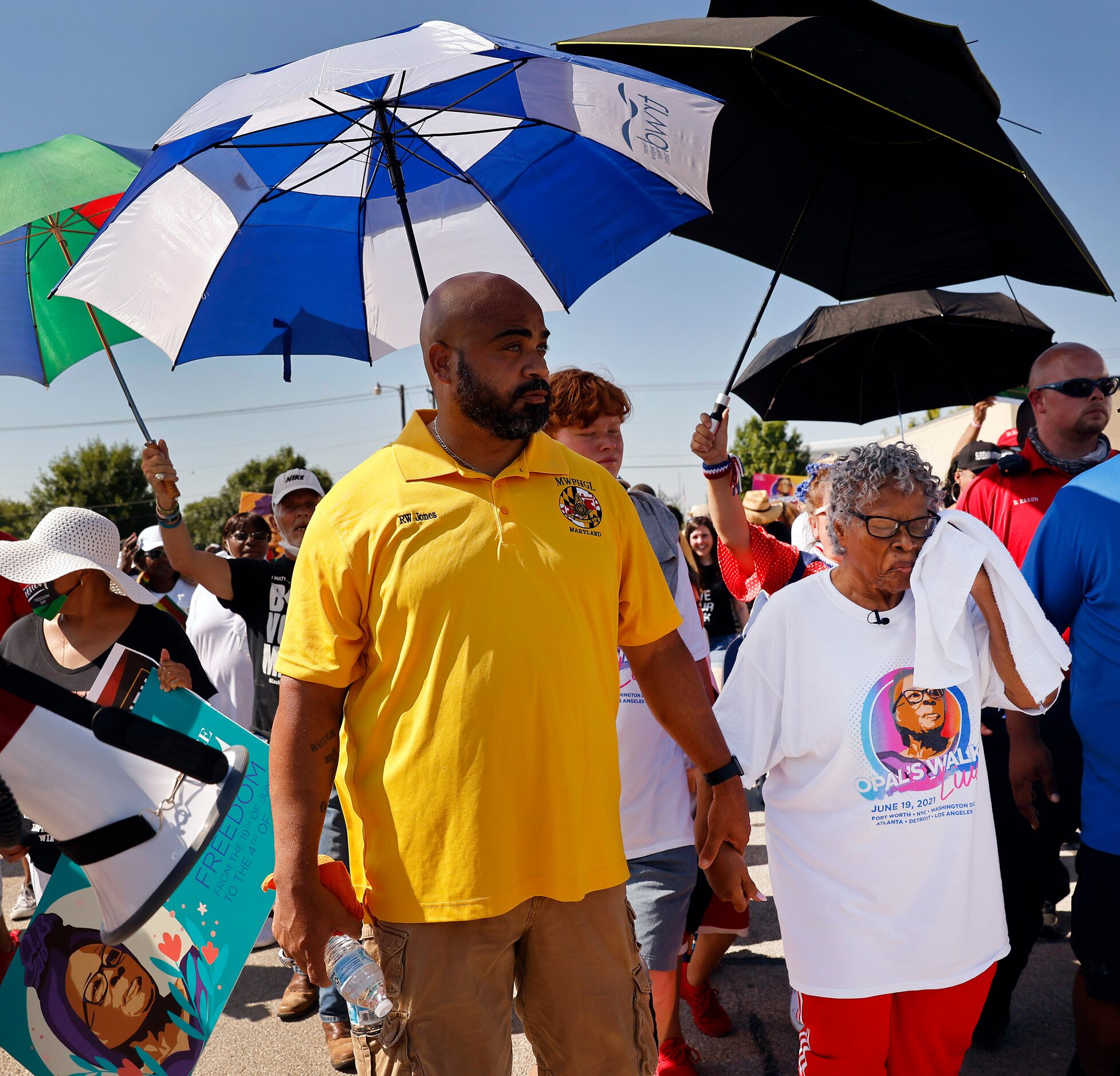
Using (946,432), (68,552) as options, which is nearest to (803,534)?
(68,552)

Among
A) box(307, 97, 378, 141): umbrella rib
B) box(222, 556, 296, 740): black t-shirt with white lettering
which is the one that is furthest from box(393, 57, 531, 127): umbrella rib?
box(222, 556, 296, 740): black t-shirt with white lettering

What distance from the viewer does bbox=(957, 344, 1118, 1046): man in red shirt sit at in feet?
11.1

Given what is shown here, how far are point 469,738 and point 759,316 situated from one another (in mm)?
2354

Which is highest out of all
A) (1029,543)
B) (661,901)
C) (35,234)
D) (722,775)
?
(35,234)

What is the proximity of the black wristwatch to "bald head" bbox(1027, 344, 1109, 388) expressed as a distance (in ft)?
7.77

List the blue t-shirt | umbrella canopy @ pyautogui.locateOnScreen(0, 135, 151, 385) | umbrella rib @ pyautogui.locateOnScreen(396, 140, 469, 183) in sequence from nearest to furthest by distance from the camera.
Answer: the blue t-shirt, umbrella canopy @ pyautogui.locateOnScreen(0, 135, 151, 385), umbrella rib @ pyautogui.locateOnScreen(396, 140, 469, 183)

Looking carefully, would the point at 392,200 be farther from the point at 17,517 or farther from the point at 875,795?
the point at 17,517

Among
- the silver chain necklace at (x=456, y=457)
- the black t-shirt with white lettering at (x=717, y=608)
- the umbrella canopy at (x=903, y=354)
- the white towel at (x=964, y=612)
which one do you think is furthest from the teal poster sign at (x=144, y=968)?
the black t-shirt with white lettering at (x=717, y=608)

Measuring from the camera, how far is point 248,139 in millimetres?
3082

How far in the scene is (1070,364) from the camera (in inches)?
143

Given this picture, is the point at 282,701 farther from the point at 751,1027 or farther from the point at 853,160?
the point at 853,160

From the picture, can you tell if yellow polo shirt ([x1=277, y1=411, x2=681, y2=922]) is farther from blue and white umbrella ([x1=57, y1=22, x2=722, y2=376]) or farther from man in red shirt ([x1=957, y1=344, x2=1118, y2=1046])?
man in red shirt ([x1=957, y1=344, x2=1118, y2=1046])

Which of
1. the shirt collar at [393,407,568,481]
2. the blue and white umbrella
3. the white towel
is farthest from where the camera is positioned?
the blue and white umbrella

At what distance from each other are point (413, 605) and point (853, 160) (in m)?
2.82
